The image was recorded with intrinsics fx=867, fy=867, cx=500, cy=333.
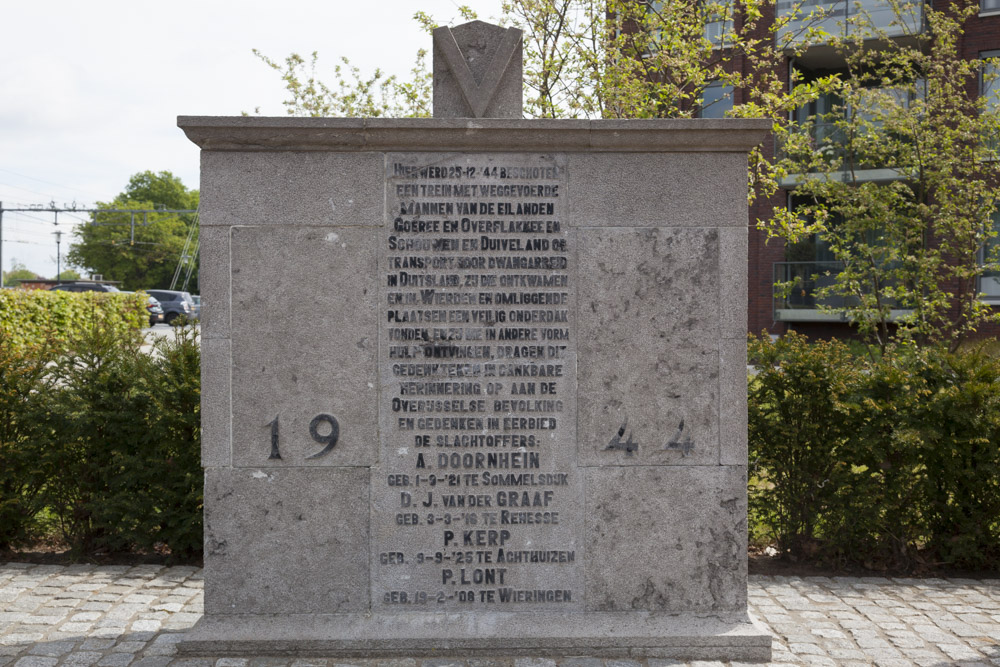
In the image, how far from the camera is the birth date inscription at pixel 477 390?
15.9ft

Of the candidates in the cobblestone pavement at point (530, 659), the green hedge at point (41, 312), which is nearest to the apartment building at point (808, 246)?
the cobblestone pavement at point (530, 659)

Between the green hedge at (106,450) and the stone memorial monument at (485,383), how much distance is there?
1.83m

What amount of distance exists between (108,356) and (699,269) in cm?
461

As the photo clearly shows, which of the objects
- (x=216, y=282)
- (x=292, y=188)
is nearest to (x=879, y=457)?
(x=292, y=188)

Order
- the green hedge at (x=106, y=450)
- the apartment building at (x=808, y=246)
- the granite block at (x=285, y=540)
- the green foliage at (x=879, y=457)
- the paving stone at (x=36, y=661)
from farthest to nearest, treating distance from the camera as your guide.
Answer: the apartment building at (x=808, y=246) < the green hedge at (x=106, y=450) < the green foliage at (x=879, y=457) < the granite block at (x=285, y=540) < the paving stone at (x=36, y=661)

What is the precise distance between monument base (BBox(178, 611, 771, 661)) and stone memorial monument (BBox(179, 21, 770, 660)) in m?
0.05

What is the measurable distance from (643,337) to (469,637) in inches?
74.5

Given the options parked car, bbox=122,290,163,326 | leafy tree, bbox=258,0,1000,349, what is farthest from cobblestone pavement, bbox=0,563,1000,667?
parked car, bbox=122,290,163,326

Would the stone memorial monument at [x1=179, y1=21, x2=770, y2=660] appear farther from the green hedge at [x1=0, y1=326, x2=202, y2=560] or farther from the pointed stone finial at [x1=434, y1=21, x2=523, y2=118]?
the green hedge at [x1=0, y1=326, x2=202, y2=560]

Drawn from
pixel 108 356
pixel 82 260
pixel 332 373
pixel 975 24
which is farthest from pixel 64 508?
pixel 82 260

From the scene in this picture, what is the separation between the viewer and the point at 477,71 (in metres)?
5.08

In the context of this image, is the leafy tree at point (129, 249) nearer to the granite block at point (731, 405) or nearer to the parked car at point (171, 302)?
the parked car at point (171, 302)

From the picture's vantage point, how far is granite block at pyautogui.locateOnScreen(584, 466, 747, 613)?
192 inches

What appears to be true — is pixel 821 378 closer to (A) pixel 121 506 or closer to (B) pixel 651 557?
(B) pixel 651 557
